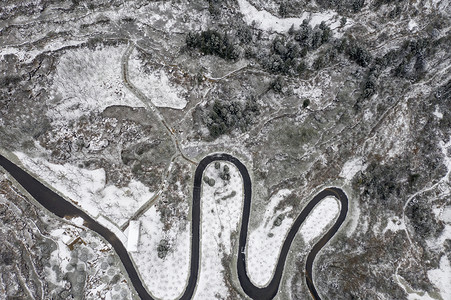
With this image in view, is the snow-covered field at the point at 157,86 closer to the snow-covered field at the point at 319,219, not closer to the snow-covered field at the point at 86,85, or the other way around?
the snow-covered field at the point at 86,85

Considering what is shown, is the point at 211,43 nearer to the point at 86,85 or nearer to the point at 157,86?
the point at 157,86

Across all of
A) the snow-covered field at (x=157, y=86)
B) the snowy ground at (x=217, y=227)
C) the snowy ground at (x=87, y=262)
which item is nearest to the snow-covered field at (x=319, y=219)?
the snowy ground at (x=217, y=227)

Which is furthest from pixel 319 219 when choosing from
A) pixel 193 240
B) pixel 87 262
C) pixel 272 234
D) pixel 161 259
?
pixel 87 262

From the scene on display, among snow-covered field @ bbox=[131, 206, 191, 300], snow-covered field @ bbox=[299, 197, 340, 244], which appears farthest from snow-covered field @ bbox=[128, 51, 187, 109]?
snow-covered field @ bbox=[299, 197, 340, 244]

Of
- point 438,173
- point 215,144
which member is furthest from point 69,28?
point 438,173

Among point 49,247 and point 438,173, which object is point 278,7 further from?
point 49,247

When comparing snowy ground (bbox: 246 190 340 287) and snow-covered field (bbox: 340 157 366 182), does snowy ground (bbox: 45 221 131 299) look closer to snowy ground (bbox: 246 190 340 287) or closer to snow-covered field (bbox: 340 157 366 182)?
snowy ground (bbox: 246 190 340 287)

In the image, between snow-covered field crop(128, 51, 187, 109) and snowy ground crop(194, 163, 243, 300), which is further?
snow-covered field crop(128, 51, 187, 109)
